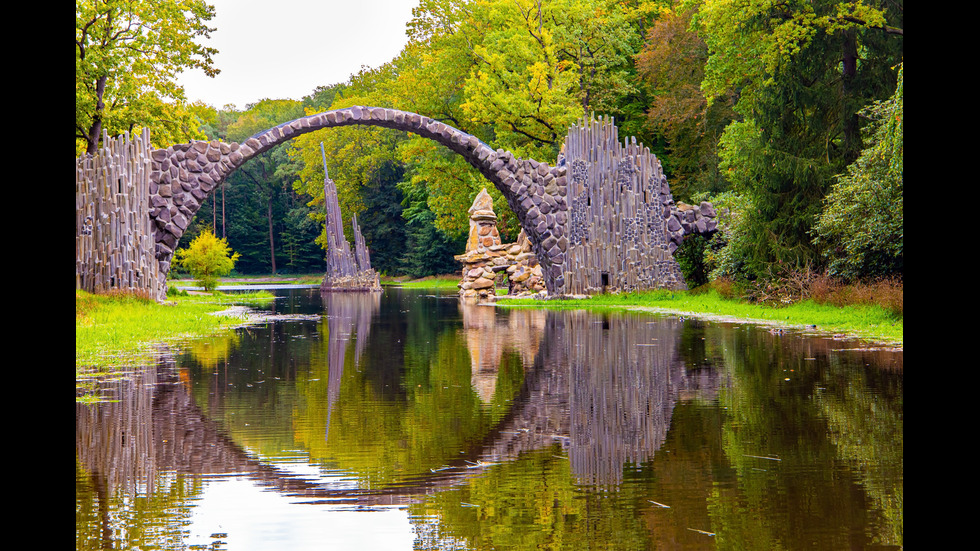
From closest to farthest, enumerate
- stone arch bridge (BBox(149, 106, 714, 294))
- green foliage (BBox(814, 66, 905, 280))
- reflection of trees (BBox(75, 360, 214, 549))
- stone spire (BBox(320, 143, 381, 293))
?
reflection of trees (BBox(75, 360, 214, 549)) → green foliage (BBox(814, 66, 905, 280)) → stone arch bridge (BBox(149, 106, 714, 294)) → stone spire (BBox(320, 143, 381, 293))

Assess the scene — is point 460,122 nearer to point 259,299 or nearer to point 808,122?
point 259,299

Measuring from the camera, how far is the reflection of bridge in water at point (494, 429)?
5.21 meters

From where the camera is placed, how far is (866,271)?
19078mm

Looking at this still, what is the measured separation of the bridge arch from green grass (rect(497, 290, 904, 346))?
2027mm

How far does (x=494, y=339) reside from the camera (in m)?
15.0

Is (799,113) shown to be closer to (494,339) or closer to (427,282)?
(494,339)

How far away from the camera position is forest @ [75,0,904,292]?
21.0 metres

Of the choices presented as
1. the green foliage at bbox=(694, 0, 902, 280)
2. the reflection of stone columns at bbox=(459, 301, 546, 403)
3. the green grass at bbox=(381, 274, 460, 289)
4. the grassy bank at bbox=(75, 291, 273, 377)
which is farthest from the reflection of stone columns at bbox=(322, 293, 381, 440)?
the green grass at bbox=(381, 274, 460, 289)

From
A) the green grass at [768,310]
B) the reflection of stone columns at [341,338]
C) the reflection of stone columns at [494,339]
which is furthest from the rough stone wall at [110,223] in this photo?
the green grass at [768,310]

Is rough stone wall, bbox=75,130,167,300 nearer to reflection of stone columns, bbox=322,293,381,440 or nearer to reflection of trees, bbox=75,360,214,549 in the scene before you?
reflection of stone columns, bbox=322,293,381,440

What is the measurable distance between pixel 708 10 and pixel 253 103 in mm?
83063

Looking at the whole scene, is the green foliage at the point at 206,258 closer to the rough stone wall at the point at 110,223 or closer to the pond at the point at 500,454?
the rough stone wall at the point at 110,223

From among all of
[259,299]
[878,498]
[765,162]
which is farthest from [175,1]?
[878,498]
